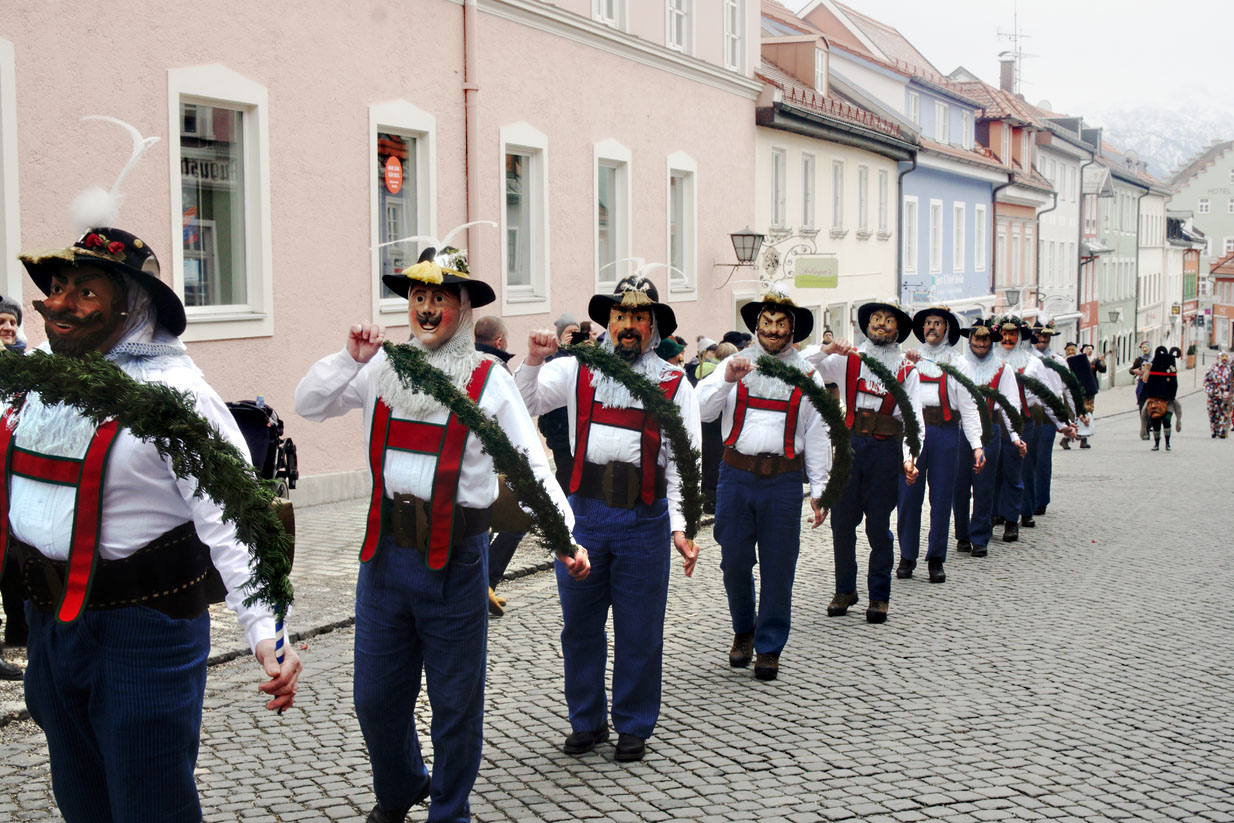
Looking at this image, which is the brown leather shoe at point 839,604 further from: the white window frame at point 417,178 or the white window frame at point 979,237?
the white window frame at point 979,237

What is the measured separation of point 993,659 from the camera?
7.32 m

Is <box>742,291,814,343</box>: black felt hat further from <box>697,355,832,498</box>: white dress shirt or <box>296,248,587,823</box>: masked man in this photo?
<box>296,248,587,823</box>: masked man

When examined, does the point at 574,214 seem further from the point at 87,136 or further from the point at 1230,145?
the point at 1230,145

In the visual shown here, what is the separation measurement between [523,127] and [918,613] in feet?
30.3

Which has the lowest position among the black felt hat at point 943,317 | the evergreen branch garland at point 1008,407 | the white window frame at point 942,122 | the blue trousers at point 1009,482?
the blue trousers at point 1009,482

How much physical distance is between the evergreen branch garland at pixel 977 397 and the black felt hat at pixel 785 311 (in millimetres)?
3323

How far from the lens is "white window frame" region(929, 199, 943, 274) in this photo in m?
34.4

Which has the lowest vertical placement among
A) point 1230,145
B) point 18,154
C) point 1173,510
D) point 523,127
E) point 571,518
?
point 1173,510

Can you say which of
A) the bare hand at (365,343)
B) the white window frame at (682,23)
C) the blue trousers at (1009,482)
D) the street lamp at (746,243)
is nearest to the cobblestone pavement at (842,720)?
the bare hand at (365,343)

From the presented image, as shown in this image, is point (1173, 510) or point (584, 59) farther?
point (584, 59)

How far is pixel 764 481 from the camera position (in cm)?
693

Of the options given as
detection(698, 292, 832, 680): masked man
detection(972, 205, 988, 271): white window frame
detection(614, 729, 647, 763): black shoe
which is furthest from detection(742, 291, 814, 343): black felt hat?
detection(972, 205, 988, 271): white window frame

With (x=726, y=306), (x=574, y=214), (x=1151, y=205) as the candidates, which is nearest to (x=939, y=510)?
(x=574, y=214)

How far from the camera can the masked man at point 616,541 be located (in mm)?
5570
